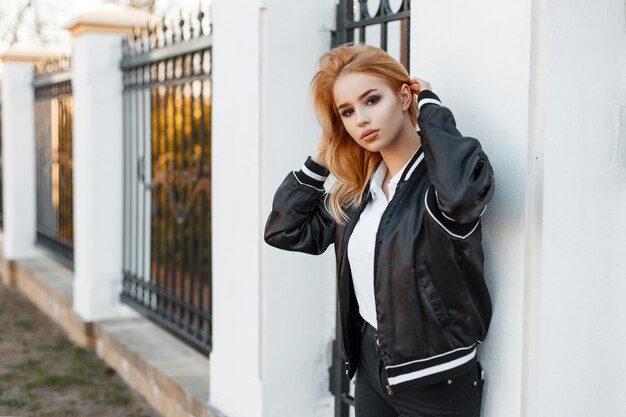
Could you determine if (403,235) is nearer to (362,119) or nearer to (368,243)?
(368,243)

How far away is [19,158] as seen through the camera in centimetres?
941

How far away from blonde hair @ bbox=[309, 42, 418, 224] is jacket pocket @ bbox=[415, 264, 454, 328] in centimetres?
38

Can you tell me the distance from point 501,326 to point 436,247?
35 centimetres

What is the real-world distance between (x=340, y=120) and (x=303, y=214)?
36 centimetres

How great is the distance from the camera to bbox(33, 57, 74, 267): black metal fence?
8.32 meters

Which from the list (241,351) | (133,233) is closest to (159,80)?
(133,233)

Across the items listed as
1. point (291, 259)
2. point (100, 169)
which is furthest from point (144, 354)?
point (291, 259)

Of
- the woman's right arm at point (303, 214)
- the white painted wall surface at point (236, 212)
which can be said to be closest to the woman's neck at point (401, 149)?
the woman's right arm at point (303, 214)

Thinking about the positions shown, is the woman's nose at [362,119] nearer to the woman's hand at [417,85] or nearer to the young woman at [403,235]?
the young woman at [403,235]

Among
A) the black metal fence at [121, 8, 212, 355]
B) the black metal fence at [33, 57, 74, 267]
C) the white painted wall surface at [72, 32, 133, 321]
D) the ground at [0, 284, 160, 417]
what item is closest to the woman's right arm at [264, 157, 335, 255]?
the black metal fence at [121, 8, 212, 355]

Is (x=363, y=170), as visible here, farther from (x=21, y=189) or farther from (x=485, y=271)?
(x=21, y=189)

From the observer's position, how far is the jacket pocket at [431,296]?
84.3 inches

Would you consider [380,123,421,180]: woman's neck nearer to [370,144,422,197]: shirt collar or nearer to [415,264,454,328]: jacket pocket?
[370,144,422,197]: shirt collar

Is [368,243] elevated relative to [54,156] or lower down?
lower down
